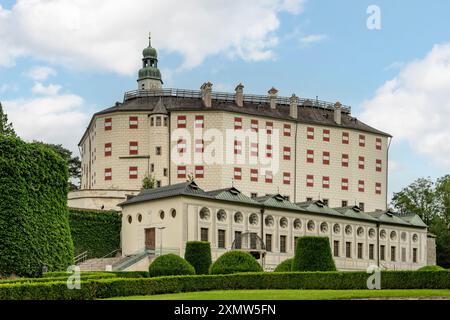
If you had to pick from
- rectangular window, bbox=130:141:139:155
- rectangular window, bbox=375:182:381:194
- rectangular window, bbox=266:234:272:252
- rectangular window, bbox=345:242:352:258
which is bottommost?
rectangular window, bbox=345:242:352:258

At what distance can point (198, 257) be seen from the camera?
53844 millimetres

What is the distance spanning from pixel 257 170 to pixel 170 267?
44.2m

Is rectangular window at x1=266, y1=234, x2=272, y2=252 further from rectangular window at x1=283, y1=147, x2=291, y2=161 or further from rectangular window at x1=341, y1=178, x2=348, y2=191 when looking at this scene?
rectangular window at x1=341, y1=178, x2=348, y2=191

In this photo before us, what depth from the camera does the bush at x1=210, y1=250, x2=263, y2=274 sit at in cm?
4884

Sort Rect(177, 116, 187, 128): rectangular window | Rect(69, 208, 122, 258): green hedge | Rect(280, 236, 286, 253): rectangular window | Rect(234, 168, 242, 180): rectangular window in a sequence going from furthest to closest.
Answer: Rect(177, 116, 187, 128): rectangular window < Rect(234, 168, 242, 180): rectangular window < Rect(280, 236, 286, 253): rectangular window < Rect(69, 208, 122, 258): green hedge

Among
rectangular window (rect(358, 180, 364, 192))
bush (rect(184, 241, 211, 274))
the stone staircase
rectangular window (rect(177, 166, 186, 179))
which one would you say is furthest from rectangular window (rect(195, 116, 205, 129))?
bush (rect(184, 241, 211, 274))

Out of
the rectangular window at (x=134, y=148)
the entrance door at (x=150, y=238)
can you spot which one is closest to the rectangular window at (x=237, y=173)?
the rectangular window at (x=134, y=148)

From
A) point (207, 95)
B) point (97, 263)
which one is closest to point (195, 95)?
point (207, 95)

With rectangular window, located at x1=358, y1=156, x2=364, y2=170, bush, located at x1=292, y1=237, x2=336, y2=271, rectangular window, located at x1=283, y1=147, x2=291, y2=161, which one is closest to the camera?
bush, located at x1=292, y1=237, x2=336, y2=271

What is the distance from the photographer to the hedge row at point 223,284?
36.2 metres

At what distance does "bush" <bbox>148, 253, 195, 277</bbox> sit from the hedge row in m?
5.36

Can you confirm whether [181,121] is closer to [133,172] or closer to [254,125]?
[133,172]

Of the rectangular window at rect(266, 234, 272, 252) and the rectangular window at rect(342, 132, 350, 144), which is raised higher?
the rectangular window at rect(342, 132, 350, 144)
